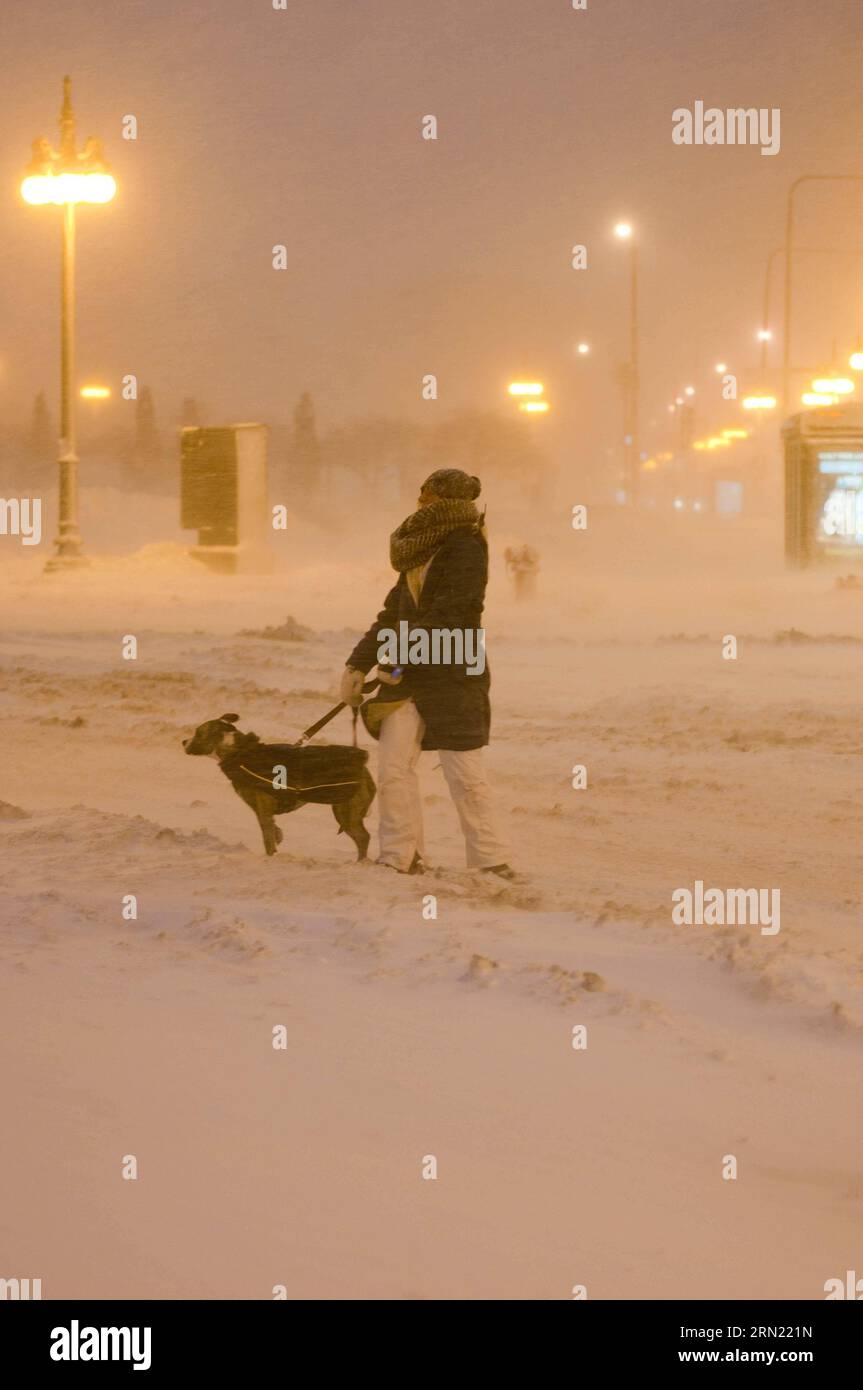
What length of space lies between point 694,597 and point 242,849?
19040 millimetres

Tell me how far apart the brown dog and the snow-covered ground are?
27 centimetres

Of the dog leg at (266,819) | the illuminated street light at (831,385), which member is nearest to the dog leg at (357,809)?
the dog leg at (266,819)

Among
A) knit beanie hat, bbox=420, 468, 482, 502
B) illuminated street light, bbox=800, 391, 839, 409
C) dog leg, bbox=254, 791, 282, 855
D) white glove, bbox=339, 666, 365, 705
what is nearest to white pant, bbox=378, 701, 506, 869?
white glove, bbox=339, 666, 365, 705

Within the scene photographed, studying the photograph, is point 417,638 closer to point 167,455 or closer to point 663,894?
point 663,894

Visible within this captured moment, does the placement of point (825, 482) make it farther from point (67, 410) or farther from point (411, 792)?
point (411, 792)

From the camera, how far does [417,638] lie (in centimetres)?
669

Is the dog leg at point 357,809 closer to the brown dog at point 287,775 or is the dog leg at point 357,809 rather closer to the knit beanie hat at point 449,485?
the brown dog at point 287,775

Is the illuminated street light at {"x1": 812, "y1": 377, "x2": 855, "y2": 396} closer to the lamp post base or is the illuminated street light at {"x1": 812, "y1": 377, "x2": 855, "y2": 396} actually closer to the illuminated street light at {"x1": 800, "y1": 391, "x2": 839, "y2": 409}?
the illuminated street light at {"x1": 800, "y1": 391, "x2": 839, "y2": 409}

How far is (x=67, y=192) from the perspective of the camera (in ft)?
78.5

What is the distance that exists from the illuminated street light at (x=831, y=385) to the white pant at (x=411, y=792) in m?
25.1

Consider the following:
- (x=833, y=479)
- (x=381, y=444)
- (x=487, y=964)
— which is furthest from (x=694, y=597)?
(x=381, y=444)

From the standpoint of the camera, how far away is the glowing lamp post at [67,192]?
23.8 metres

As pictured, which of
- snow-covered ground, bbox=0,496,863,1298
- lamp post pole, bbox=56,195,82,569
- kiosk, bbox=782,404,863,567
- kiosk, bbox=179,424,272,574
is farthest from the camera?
kiosk, bbox=179,424,272,574

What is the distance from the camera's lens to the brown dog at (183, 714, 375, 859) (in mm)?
7152
